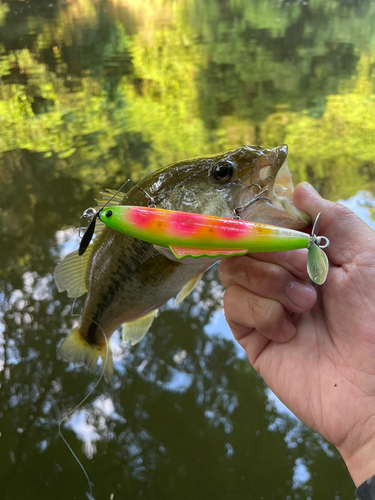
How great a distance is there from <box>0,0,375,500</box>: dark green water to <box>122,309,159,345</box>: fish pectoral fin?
0.99 metres

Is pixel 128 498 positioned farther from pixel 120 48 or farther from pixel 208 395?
pixel 120 48

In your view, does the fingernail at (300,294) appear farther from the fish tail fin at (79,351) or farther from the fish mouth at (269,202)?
the fish tail fin at (79,351)

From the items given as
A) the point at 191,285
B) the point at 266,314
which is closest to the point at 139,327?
the point at 191,285

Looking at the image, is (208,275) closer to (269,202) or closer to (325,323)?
(325,323)

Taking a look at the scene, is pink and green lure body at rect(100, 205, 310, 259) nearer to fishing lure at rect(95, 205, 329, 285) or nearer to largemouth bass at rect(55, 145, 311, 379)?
fishing lure at rect(95, 205, 329, 285)

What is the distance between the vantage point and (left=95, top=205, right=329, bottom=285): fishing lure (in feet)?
3.01

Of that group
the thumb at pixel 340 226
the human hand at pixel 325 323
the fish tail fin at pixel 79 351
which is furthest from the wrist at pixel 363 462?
the fish tail fin at pixel 79 351

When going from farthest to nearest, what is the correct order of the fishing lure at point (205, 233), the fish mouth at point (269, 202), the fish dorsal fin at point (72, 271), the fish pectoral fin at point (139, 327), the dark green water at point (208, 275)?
the dark green water at point (208, 275)
the fish pectoral fin at point (139, 327)
the fish dorsal fin at point (72, 271)
the fish mouth at point (269, 202)
the fishing lure at point (205, 233)

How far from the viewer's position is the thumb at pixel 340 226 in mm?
1265

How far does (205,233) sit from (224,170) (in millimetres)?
374

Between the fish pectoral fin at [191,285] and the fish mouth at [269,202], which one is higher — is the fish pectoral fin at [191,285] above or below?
below

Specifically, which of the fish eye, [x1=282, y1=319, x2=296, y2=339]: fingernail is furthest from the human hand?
the fish eye

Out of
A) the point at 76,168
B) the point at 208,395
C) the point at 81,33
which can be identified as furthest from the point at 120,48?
the point at 208,395

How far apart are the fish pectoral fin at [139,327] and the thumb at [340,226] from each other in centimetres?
98
